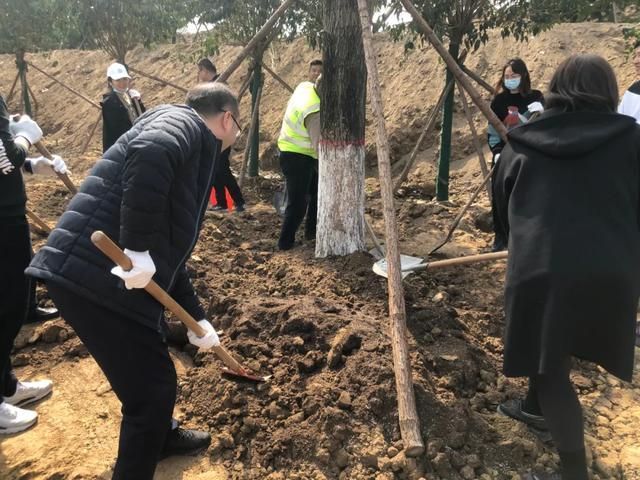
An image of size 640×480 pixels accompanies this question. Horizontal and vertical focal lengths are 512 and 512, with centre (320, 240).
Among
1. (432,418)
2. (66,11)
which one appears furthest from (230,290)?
(66,11)

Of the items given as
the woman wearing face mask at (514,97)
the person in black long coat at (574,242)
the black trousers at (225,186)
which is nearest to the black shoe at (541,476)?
the person in black long coat at (574,242)

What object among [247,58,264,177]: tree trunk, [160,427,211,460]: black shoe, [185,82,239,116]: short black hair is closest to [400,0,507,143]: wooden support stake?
[185,82,239,116]: short black hair

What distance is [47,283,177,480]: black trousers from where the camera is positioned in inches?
75.0

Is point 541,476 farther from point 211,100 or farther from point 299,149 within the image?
point 299,149

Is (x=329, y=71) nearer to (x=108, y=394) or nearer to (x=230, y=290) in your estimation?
(x=230, y=290)

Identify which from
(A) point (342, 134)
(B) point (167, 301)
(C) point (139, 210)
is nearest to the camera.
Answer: (C) point (139, 210)

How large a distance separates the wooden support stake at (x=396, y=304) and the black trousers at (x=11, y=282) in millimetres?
1916

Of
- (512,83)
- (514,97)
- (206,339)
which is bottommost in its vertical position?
(206,339)

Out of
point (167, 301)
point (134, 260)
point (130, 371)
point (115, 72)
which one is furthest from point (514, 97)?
point (130, 371)

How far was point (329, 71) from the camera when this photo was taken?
165 inches

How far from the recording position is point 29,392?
2832 mm

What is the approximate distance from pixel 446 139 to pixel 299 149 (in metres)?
2.42

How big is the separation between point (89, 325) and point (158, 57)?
16.8 metres

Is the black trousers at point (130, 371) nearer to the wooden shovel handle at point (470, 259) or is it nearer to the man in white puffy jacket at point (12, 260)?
the man in white puffy jacket at point (12, 260)
